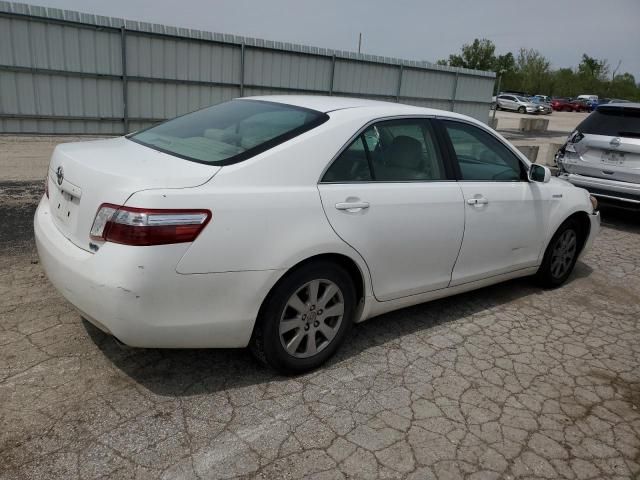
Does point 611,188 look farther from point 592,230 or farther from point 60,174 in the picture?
point 60,174

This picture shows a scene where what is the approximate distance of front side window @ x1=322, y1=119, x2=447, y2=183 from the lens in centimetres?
322

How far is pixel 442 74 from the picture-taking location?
1702 centimetres

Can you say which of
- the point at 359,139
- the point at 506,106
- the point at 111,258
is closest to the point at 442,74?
the point at 359,139

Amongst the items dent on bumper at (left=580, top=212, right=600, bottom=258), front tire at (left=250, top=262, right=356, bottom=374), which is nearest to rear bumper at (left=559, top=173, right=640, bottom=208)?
dent on bumper at (left=580, top=212, right=600, bottom=258)

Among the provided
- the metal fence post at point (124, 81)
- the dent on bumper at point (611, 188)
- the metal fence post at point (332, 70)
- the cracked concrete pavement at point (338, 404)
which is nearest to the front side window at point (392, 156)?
the cracked concrete pavement at point (338, 404)

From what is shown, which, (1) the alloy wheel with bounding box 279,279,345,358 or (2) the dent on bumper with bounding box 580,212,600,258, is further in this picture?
(2) the dent on bumper with bounding box 580,212,600,258

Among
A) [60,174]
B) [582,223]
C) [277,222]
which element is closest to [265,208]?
[277,222]

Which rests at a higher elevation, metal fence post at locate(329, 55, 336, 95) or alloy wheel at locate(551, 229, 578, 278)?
metal fence post at locate(329, 55, 336, 95)

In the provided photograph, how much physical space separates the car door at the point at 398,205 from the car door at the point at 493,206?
0.16 meters

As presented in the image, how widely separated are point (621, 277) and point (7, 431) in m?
5.43

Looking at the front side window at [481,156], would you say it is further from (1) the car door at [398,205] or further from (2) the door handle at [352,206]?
(2) the door handle at [352,206]

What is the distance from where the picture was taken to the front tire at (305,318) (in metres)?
2.90

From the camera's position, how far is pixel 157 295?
8.25ft

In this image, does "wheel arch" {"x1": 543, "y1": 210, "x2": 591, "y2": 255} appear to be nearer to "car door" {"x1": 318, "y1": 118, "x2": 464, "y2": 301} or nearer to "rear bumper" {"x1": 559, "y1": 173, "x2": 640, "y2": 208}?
"car door" {"x1": 318, "y1": 118, "x2": 464, "y2": 301}
